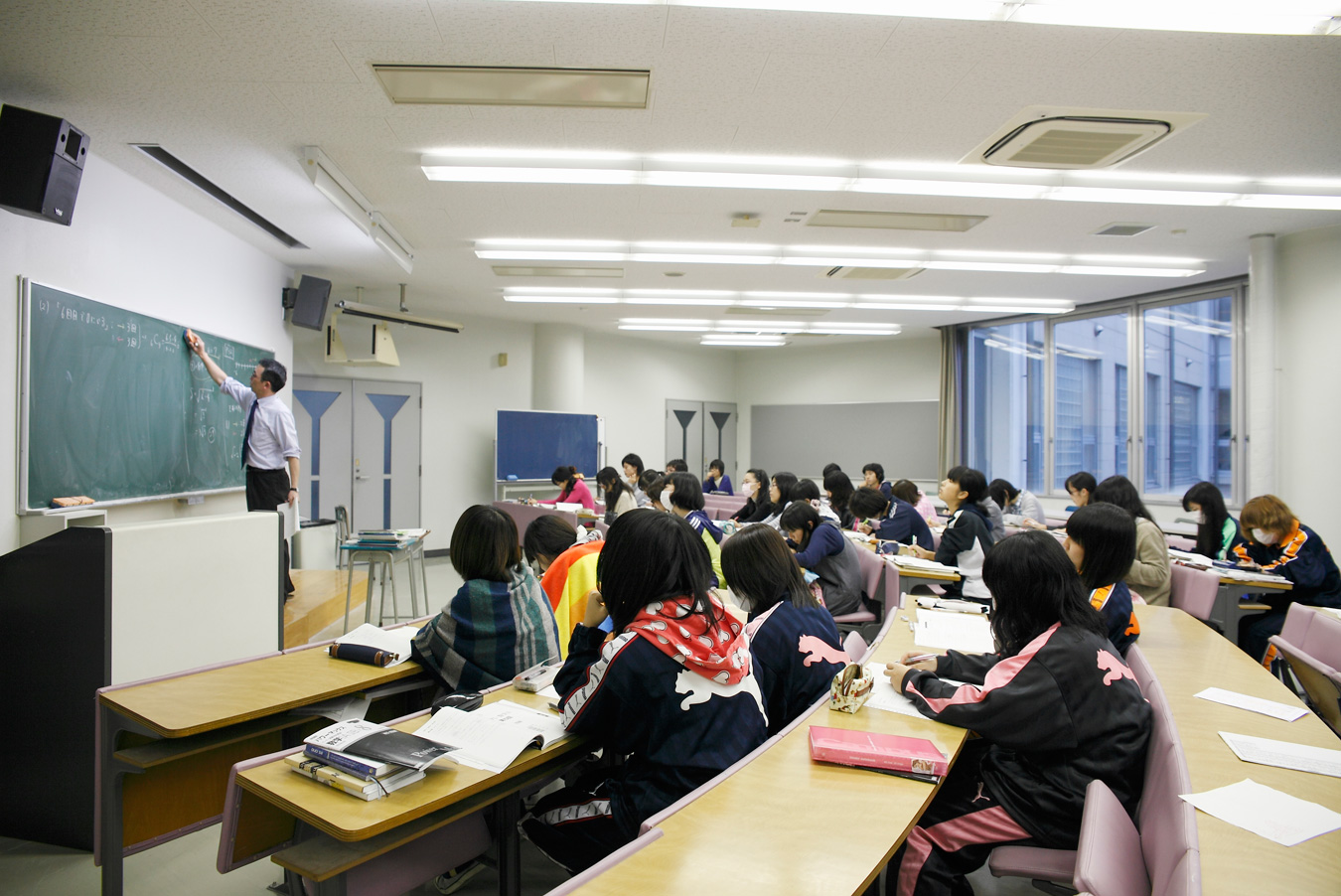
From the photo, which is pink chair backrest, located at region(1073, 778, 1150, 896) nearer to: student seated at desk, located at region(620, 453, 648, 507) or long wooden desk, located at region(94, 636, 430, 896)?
long wooden desk, located at region(94, 636, 430, 896)

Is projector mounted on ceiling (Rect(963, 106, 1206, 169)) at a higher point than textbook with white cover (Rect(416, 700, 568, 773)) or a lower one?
higher

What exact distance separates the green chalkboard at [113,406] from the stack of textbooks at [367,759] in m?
2.98

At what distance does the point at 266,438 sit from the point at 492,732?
4.07 m

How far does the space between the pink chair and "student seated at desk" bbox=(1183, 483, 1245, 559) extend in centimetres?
→ 233

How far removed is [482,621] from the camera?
2225 millimetres

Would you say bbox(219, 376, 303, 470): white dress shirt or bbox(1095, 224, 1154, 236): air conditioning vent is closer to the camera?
bbox(219, 376, 303, 470): white dress shirt

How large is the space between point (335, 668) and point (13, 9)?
2.80m

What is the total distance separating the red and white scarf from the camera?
5.24 feet

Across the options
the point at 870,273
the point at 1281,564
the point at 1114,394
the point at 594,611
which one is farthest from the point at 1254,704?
the point at 1114,394

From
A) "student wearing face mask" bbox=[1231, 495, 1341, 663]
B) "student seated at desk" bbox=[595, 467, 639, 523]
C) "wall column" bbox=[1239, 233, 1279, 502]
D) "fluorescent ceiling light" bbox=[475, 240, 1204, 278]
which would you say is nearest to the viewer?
"student wearing face mask" bbox=[1231, 495, 1341, 663]

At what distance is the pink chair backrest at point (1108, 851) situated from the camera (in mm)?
1198

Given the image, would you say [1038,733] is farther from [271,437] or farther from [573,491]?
[573,491]

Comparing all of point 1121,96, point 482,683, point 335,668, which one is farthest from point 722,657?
point 1121,96

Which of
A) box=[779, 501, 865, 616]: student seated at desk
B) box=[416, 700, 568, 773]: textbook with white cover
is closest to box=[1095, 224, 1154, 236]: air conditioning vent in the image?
box=[779, 501, 865, 616]: student seated at desk
